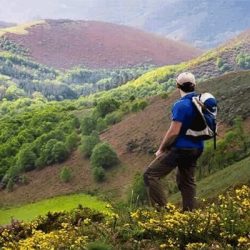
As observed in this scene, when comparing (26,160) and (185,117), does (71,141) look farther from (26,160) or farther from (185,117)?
(185,117)

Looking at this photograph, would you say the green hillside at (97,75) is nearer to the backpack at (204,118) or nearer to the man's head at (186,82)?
the man's head at (186,82)

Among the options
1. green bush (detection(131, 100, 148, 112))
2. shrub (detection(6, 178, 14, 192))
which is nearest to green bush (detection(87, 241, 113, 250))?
shrub (detection(6, 178, 14, 192))

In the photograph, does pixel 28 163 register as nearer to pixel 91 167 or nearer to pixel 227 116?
pixel 91 167

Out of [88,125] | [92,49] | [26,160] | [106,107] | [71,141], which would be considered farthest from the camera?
[92,49]

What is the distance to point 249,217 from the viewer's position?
6836 millimetres

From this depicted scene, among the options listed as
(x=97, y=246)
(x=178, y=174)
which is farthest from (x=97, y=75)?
(x=97, y=246)

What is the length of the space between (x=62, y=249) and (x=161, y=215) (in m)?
1.19

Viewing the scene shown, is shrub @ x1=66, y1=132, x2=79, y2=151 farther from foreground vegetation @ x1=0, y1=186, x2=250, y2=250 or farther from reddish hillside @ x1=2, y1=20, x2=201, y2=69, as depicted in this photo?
reddish hillside @ x1=2, y1=20, x2=201, y2=69

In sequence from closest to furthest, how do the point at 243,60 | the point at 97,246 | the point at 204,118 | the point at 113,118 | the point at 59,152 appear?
1. the point at 97,246
2. the point at 204,118
3. the point at 59,152
4. the point at 113,118
5. the point at 243,60

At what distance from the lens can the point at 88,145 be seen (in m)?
44.8

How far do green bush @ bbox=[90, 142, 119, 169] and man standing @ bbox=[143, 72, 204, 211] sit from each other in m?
32.6

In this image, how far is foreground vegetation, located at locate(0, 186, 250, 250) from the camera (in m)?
6.56

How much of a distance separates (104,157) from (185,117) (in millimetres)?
33336

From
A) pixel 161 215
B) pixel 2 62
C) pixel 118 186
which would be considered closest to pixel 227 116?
pixel 118 186
